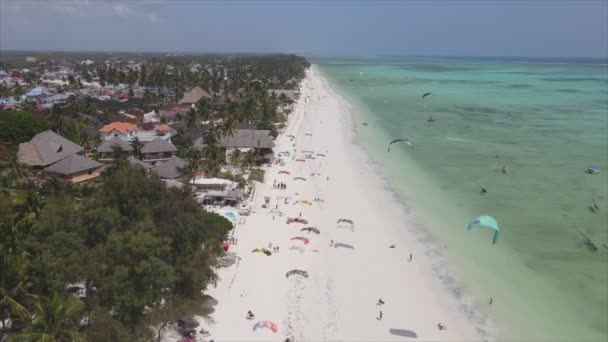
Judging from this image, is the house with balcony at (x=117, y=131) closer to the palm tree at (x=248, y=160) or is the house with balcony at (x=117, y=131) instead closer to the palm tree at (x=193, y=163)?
the palm tree at (x=248, y=160)

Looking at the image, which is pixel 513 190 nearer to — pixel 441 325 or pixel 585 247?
pixel 585 247

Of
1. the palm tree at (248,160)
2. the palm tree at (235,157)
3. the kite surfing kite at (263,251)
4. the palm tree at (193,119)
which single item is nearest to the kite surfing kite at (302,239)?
the kite surfing kite at (263,251)

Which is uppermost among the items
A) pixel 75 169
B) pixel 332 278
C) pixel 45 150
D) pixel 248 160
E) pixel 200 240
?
pixel 200 240

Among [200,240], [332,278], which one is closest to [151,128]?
[332,278]

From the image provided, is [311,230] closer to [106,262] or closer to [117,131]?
[106,262]

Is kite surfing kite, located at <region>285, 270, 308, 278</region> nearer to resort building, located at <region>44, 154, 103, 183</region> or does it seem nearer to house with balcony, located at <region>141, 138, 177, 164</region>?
resort building, located at <region>44, 154, 103, 183</region>

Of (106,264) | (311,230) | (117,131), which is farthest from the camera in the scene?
(117,131)

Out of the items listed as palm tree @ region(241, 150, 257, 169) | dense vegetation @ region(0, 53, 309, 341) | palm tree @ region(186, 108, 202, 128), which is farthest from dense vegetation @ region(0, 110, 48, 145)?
dense vegetation @ region(0, 53, 309, 341)
